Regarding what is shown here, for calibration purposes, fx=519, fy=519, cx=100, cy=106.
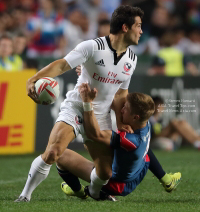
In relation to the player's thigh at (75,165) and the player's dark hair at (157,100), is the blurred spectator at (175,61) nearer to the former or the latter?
the player's dark hair at (157,100)

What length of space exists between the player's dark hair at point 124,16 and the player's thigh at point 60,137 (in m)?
1.09

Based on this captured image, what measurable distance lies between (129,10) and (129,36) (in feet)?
0.83

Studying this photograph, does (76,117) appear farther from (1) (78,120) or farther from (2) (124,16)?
(2) (124,16)

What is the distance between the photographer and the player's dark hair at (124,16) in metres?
5.10

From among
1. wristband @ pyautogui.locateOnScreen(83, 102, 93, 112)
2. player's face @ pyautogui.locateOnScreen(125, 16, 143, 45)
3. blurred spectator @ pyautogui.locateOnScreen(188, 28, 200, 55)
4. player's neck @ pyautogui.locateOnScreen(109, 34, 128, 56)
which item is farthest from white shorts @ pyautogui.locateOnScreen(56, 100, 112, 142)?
blurred spectator @ pyautogui.locateOnScreen(188, 28, 200, 55)

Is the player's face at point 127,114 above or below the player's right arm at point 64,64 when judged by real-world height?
below

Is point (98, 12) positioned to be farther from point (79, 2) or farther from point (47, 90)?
point (47, 90)

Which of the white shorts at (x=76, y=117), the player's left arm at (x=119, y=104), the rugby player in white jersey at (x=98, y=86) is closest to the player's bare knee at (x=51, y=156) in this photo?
the rugby player in white jersey at (x=98, y=86)

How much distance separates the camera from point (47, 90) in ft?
15.3

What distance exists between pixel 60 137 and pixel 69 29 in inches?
311

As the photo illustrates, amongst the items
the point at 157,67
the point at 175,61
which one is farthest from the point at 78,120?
the point at 175,61

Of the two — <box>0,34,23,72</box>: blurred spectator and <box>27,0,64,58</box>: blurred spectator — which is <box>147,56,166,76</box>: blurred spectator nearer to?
<box>27,0,64,58</box>: blurred spectator

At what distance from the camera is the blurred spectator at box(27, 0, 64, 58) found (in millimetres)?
11726

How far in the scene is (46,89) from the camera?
15.2 ft
